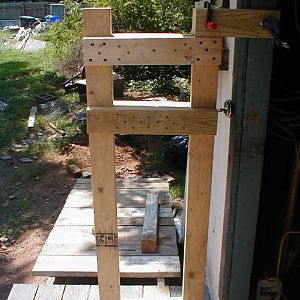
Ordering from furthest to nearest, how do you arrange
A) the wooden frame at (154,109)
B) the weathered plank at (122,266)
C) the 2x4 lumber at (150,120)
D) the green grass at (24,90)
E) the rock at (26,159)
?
the green grass at (24,90)
the rock at (26,159)
the weathered plank at (122,266)
the 2x4 lumber at (150,120)
the wooden frame at (154,109)

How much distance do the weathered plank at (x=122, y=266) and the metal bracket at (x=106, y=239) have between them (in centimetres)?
101

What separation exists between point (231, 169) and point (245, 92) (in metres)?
0.38

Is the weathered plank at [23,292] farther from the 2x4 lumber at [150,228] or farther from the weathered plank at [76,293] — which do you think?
the 2x4 lumber at [150,228]

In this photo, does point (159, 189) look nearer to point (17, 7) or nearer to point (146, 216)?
point (146, 216)

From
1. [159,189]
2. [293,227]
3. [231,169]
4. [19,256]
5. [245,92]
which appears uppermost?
[245,92]

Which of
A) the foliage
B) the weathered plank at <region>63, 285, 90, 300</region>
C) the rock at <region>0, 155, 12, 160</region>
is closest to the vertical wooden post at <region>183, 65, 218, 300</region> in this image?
the weathered plank at <region>63, 285, 90, 300</region>

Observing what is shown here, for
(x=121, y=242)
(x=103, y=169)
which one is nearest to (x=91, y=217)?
(x=121, y=242)

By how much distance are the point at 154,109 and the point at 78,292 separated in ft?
5.34

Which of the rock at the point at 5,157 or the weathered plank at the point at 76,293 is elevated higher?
the weathered plank at the point at 76,293

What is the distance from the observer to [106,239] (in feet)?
7.00

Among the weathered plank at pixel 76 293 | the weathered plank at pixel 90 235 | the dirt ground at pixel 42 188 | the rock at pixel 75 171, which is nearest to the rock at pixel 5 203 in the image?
the dirt ground at pixel 42 188

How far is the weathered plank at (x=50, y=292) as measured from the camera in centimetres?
291

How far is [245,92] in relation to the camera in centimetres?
191

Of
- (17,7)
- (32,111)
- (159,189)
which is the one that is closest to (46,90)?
(32,111)
